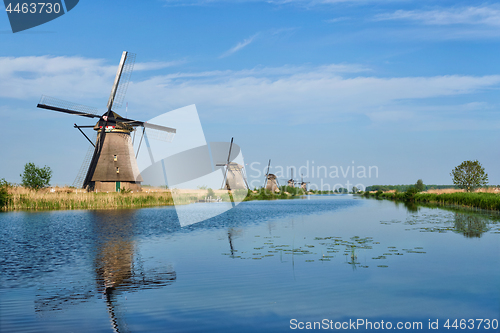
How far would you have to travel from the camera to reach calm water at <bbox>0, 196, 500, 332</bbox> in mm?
6055

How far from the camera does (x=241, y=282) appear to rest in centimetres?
831

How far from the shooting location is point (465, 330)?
5.52 meters

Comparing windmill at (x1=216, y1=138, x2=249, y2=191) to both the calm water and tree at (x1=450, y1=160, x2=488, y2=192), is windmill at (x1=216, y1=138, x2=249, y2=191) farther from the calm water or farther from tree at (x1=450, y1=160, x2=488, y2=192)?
the calm water

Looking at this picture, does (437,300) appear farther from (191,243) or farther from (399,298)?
(191,243)

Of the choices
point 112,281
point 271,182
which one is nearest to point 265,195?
point 271,182

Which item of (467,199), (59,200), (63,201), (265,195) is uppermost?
(59,200)

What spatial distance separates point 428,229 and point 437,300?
460 inches

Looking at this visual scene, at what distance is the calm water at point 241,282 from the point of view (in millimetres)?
6055

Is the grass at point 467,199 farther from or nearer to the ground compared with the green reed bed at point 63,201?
nearer to the ground

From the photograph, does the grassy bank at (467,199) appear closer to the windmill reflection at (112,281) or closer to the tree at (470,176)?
the tree at (470,176)

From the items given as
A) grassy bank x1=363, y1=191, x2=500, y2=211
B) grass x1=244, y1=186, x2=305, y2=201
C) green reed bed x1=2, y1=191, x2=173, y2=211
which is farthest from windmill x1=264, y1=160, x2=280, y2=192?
green reed bed x1=2, y1=191, x2=173, y2=211

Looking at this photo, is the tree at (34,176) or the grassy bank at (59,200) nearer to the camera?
the grassy bank at (59,200)

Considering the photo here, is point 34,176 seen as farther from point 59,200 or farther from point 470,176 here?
point 470,176

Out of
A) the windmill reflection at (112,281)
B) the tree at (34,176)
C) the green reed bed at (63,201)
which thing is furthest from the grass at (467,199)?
the tree at (34,176)
